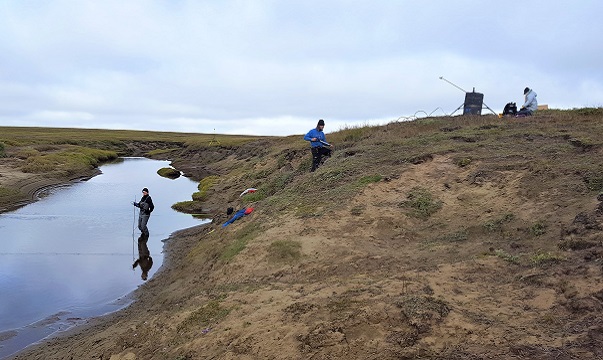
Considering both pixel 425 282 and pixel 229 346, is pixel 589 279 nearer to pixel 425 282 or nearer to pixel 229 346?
pixel 425 282

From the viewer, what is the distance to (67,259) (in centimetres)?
1864

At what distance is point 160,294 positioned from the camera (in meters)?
13.6

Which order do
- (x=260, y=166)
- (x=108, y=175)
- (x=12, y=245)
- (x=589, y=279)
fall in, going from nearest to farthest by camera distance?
1. (x=589, y=279)
2. (x=12, y=245)
3. (x=260, y=166)
4. (x=108, y=175)

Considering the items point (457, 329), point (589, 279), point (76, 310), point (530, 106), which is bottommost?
point (76, 310)

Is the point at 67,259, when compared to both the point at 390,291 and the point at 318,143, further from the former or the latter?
the point at 390,291

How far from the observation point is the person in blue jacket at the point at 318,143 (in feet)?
65.5

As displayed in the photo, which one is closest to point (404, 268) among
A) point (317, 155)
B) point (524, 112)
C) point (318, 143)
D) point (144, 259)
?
point (318, 143)

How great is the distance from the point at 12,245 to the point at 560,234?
68.2 ft

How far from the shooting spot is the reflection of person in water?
683 inches

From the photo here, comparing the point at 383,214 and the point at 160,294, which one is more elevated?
the point at 383,214

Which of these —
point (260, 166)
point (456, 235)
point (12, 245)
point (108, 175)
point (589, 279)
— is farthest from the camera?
point (108, 175)

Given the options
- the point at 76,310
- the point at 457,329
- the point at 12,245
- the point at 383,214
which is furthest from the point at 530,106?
the point at 12,245

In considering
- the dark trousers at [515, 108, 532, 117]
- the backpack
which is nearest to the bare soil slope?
the dark trousers at [515, 108, 532, 117]

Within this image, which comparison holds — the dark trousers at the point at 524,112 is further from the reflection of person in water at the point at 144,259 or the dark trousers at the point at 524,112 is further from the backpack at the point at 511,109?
the reflection of person in water at the point at 144,259
